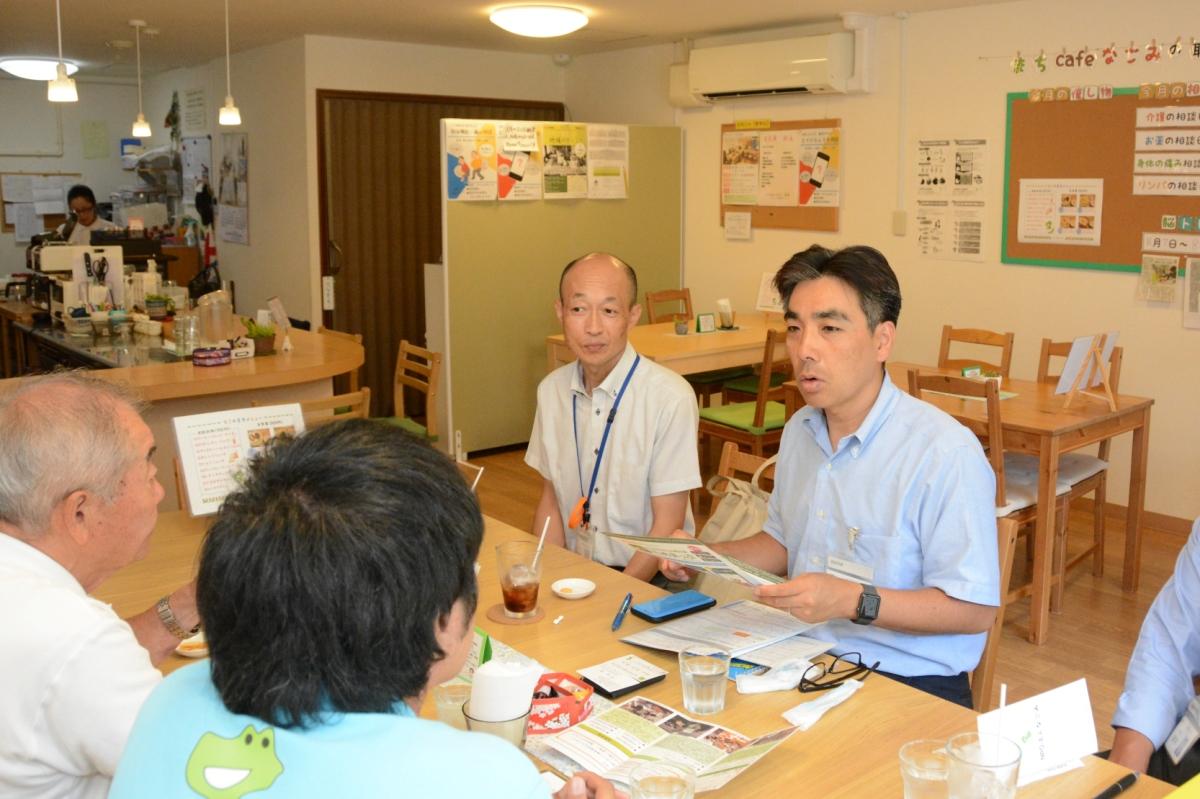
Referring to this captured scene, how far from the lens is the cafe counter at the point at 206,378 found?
4352 mm

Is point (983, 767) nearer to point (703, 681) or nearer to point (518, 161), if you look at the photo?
point (703, 681)

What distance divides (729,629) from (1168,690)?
756 millimetres

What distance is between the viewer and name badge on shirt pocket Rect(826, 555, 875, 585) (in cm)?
215

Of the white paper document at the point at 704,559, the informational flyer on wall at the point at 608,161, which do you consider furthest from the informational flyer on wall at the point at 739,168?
the white paper document at the point at 704,559

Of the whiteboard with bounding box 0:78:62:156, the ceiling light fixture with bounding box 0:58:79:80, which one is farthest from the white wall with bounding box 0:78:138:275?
the ceiling light fixture with bounding box 0:58:79:80

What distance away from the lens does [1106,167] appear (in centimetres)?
529

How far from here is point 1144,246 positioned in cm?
520

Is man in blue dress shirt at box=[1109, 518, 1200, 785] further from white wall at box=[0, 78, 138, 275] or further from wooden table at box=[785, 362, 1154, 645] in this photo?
white wall at box=[0, 78, 138, 275]

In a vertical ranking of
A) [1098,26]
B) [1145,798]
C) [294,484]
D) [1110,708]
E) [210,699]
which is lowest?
[1110,708]

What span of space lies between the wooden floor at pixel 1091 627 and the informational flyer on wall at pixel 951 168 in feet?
5.85

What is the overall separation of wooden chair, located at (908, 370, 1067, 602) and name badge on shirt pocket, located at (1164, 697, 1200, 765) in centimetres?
206

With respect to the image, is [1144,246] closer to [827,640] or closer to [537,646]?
[827,640]

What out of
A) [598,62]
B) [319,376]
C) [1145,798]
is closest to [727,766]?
[1145,798]

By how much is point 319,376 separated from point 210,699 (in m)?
3.73
